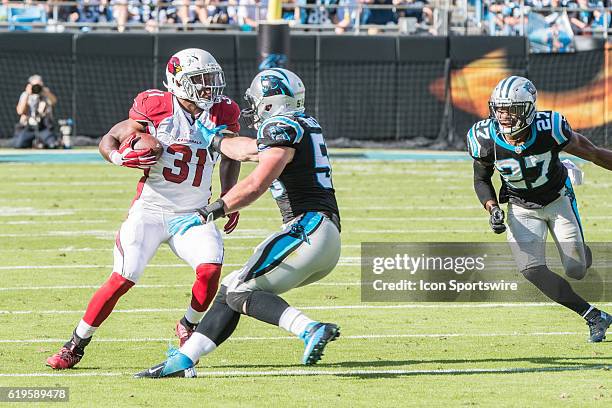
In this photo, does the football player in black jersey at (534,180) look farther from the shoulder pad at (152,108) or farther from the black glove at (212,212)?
the black glove at (212,212)

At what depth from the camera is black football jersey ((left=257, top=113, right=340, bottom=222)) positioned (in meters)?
5.61

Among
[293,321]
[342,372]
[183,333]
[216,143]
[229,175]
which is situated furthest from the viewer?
[229,175]

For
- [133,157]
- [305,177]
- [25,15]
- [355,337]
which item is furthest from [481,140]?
[25,15]

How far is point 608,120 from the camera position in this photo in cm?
2056

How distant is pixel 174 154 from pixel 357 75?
50.5 ft

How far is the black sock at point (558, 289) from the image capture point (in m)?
6.81

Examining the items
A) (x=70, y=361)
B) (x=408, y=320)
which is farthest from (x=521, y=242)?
(x=70, y=361)

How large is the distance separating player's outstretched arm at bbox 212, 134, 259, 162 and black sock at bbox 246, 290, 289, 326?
64 centimetres

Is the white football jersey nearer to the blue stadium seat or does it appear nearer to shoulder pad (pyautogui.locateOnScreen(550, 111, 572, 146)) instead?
shoulder pad (pyautogui.locateOnScreen(550, 111, 572, 146))

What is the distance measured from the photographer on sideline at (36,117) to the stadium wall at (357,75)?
2.24 feet

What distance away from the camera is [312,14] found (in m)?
22.4

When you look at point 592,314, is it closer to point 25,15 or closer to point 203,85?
point 203,85

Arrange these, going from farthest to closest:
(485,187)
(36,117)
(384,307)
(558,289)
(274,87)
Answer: (36,117)
(384,307)
(485,187)
(558,289)
(274,87)

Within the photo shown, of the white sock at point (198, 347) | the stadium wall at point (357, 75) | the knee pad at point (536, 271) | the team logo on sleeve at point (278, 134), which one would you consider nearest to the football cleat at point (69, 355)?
the white sock at point (198, 347)
